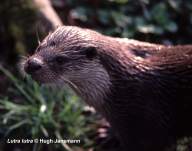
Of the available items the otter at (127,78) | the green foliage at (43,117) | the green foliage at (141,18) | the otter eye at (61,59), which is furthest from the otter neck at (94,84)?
the green foliage at (141,18)

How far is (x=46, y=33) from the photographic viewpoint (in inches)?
162

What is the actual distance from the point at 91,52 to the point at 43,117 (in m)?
1.04

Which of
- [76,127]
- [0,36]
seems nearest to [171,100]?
[76,127]

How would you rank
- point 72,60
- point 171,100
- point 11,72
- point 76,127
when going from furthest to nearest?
point 11,72
point 76,127
point 171,100
point 72,60

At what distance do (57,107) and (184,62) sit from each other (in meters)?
1.25

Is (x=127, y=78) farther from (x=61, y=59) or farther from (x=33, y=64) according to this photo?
(x=33, y=64)

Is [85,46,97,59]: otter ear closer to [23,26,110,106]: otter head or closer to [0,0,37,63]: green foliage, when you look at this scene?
[23,26,110,106]: otter head

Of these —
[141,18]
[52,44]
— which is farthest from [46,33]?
[52,44]

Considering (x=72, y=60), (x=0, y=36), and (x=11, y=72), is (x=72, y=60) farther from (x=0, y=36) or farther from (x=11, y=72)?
(x=0, y=36)

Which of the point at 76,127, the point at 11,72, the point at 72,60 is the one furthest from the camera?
the point at 11,72

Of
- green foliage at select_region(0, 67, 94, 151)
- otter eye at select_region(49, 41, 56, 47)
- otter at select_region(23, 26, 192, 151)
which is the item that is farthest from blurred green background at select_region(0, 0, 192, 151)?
→ otter eye at select_region(49, 41, 56, 47)

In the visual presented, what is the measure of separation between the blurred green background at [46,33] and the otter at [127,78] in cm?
47

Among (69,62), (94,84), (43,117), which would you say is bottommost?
(43,117)

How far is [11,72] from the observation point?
4.07m
